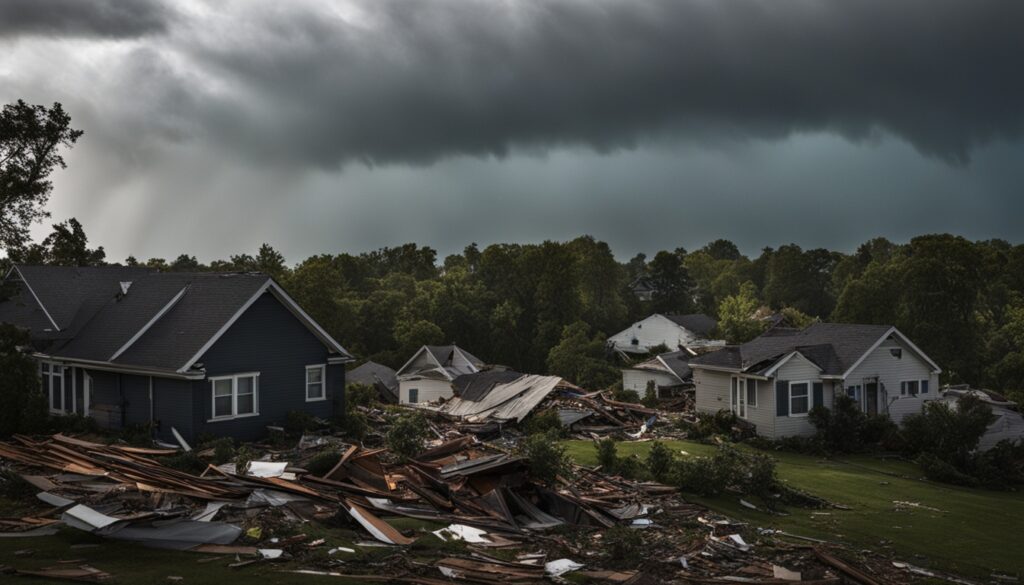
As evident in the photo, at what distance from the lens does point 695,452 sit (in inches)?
1303

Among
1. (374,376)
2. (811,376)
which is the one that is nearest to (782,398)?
(811,376)

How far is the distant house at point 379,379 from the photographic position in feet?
204

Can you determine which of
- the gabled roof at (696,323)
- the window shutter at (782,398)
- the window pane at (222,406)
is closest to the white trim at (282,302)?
the window pane at (222,406)

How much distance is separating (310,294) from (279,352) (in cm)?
4372

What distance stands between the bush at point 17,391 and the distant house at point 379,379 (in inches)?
1327

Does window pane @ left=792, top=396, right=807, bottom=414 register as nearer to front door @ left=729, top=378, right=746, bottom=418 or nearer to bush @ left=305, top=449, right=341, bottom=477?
front door @ left=729, top=378, right=746, bottom=418

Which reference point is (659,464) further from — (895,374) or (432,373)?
(432,373)

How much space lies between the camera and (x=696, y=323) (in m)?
93.2

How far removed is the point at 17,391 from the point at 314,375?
928 cm

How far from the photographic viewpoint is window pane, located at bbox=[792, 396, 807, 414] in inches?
1489

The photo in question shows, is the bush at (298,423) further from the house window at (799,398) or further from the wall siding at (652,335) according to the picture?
the wall siding at (652,335)

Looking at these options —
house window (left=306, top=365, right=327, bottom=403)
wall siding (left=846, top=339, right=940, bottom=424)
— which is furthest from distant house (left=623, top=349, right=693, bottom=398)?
house window (left=306, top=365, right=327, bottom=403)

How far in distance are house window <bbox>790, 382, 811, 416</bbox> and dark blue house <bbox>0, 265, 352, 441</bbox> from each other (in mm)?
18859

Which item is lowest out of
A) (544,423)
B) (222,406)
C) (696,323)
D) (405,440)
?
(544,423)
